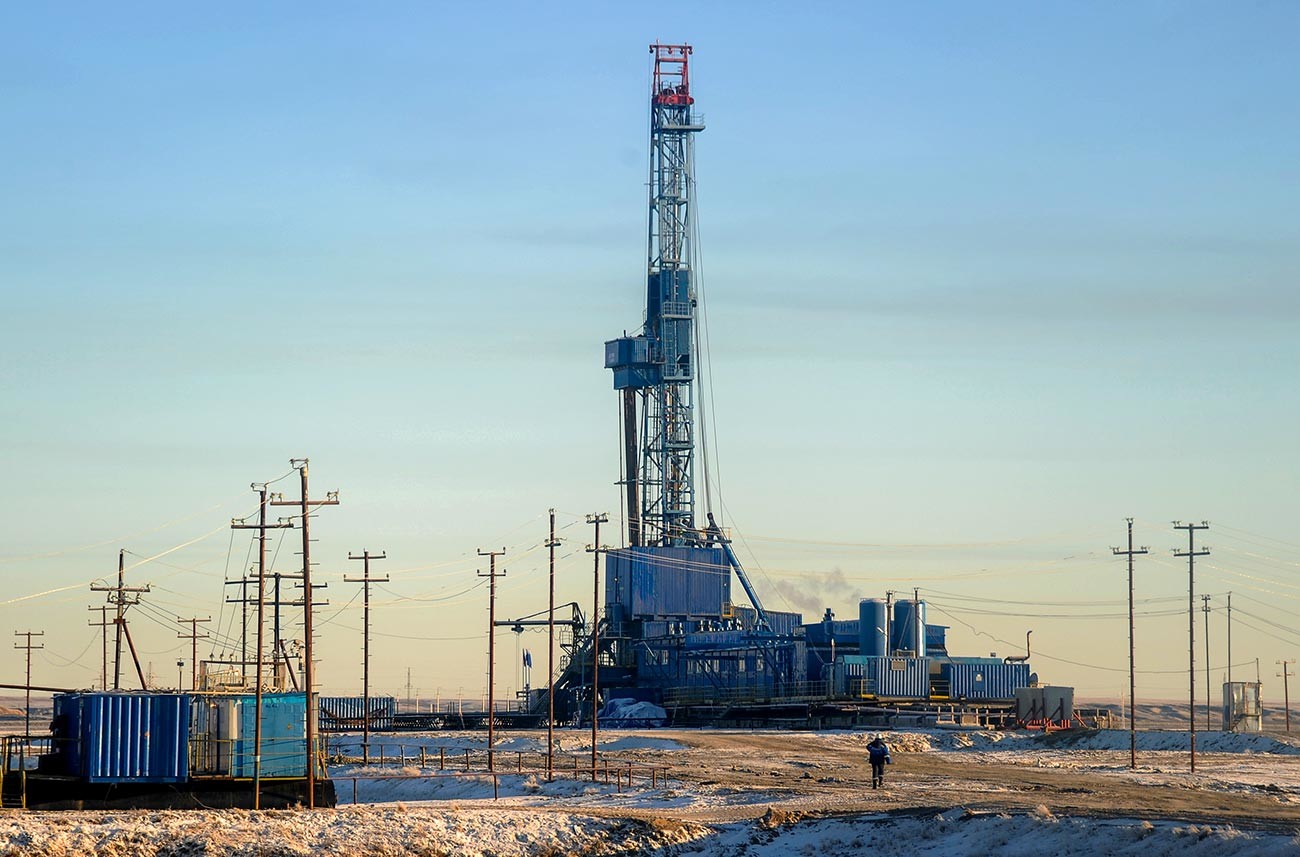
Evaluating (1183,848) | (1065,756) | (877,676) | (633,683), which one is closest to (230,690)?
(1183,848)

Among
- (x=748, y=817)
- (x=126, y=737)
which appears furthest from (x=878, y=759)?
(x=126, y=737)

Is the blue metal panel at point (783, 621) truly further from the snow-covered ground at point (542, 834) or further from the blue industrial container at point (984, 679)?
the snow-covered ground at point (542, 834)

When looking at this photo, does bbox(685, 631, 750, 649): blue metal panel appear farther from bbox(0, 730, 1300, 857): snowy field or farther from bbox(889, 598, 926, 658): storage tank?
bbox(0, 730, 1300, 857): snowy field

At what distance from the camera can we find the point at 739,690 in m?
104

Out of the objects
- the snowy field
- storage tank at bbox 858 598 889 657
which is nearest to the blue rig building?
storage tank at bbox 858 598 889 657

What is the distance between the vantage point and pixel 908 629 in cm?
10562

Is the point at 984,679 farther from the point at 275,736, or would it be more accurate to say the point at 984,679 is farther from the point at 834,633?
the point at 275,736

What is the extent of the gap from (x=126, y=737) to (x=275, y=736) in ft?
13.4

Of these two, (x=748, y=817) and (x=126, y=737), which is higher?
(x=126, y=737)

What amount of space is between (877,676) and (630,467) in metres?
22.1

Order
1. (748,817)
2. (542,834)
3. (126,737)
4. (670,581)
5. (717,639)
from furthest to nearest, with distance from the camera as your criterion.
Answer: (670,581) < (717,639) < (126,737) < (748,817) < (542,834)

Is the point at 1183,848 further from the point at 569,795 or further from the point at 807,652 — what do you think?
the point at 807,652

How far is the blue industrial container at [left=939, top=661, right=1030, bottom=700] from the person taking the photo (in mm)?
100938

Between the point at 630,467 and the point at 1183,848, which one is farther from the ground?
the point at 630,467
